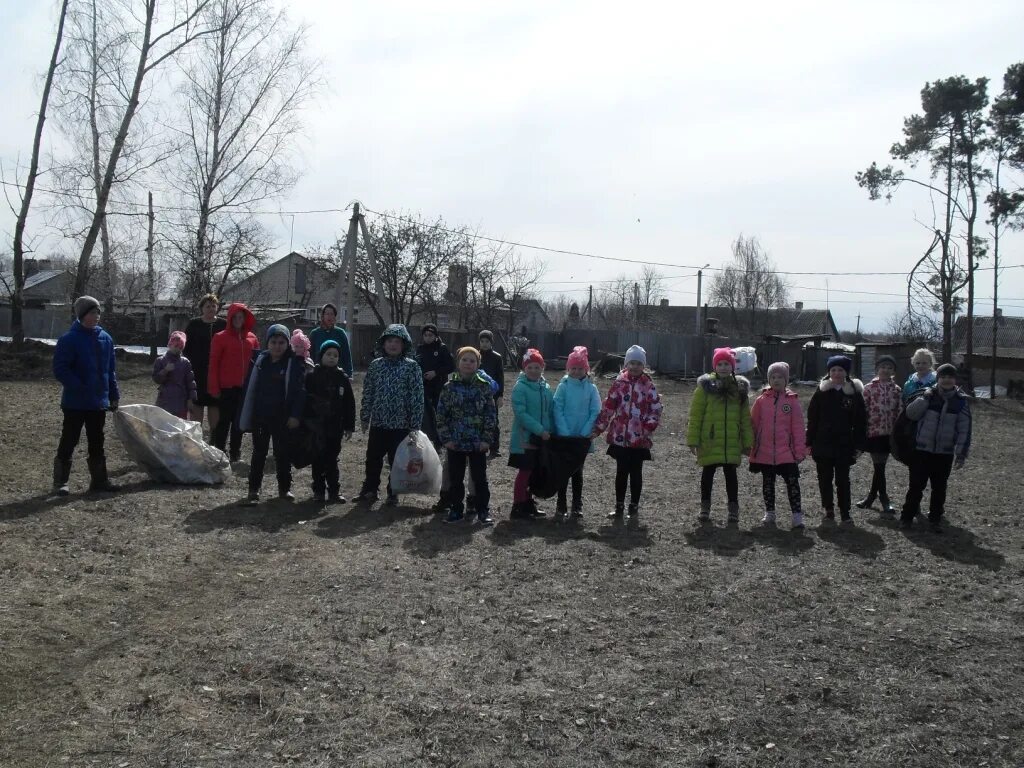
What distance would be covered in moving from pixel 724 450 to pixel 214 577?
4259 mm

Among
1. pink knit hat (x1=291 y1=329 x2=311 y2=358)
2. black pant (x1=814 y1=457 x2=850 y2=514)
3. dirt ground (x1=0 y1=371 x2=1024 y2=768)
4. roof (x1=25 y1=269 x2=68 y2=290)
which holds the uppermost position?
roof (x1=25 y1=269 x2=68 y2=290)

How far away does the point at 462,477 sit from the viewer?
7.83m

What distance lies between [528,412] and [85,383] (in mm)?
3689

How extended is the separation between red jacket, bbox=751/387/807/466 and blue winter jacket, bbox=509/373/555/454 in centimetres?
183

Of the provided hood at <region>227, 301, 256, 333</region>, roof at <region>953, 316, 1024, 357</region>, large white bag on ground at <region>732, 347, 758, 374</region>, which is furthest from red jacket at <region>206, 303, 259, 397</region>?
roof at <region>953, 316, 1024, 357</region>

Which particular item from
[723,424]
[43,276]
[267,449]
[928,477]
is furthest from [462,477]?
[43,276]

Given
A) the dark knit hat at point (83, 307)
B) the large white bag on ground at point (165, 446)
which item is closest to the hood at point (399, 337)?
the large white bag on ground at point (165, 446)

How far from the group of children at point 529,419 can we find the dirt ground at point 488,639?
371 millimetres

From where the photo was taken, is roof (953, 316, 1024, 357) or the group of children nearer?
the group of children

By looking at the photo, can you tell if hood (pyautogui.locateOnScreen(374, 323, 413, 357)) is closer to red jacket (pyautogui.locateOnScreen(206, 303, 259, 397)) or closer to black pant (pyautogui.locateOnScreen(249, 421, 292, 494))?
black pant (pyautogui.locateOnScreen(249, 421, 292, 494))

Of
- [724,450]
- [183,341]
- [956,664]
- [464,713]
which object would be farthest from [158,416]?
[956,664]

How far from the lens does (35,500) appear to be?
7535 mm

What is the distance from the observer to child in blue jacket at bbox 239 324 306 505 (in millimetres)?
7953

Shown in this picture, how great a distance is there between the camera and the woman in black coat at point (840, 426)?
809 centimetres
